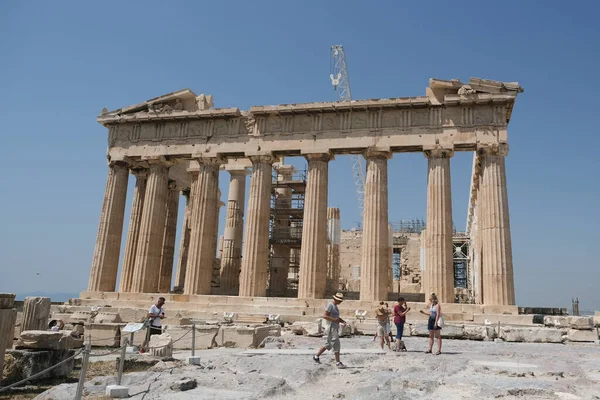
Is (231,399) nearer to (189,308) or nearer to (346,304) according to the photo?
(346,304)

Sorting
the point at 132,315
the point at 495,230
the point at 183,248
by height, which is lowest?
the point at 132,315

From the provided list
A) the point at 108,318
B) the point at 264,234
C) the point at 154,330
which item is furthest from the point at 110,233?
the point at 154,330

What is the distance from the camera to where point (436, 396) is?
7824 millimetres

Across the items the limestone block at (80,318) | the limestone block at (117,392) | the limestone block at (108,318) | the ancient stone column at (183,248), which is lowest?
the limestone block at (117,392)

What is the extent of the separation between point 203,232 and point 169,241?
6.16 metres

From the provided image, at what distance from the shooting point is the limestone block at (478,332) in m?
16.8

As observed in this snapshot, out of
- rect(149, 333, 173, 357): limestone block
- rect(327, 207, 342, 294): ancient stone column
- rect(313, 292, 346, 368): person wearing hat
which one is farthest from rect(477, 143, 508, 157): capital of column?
rect(149, 333, 173, 357): limestone block

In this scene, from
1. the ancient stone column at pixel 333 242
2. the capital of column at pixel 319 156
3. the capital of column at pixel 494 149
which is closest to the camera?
the capital of column at pixel 494 149

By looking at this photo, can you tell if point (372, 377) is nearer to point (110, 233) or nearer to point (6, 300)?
point (6, 300)

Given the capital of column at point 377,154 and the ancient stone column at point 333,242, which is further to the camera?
the ancient stone column at point 333,242

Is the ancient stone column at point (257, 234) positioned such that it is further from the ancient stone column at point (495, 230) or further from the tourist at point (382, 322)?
the tourist at point (382, 322)

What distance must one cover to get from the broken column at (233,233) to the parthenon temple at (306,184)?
2.7 inches

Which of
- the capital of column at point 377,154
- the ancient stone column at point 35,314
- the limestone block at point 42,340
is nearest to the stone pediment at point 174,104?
the capital of column at point 377,154

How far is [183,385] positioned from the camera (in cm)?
845
